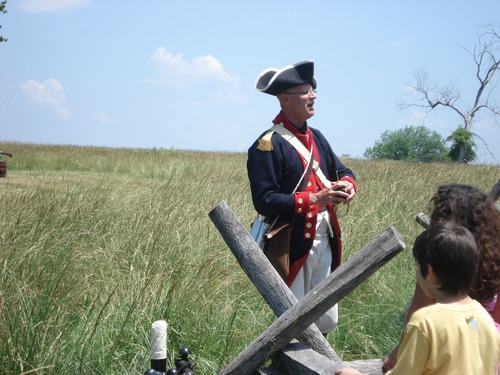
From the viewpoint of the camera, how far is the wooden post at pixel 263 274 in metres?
3.02

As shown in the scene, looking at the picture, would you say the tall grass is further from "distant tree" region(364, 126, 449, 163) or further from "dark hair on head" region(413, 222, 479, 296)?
"distant tree" region(364, 126, 449, 163)

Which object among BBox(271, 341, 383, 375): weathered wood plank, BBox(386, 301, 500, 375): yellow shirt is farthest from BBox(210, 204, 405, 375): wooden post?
BBox(386, 301, 500, 375): yellow shirt

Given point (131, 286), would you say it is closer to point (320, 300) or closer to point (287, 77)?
point (287, 77)

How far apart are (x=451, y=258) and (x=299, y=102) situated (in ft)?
6.36

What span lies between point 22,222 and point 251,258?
113 inches

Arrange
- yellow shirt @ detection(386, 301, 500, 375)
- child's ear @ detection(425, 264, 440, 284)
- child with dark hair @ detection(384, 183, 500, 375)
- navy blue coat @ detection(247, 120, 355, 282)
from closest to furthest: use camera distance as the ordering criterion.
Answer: yellow shirt @ detection(386, 301, 500, 375) → child's ear @ detection(425, 264, 440, 284) → child with dark hair @ detection(384, 183, 500, 375) → navy blue coat @ detection(247, 120, 355, 282)

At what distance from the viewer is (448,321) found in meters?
2.24

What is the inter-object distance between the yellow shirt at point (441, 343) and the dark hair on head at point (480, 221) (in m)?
0.58

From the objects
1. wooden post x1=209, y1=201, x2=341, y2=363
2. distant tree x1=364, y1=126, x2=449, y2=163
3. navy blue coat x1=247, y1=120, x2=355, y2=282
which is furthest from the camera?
distant tree x1=364, y1=126, x2=449, y2=163

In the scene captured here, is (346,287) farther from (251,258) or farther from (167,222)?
(167,222)

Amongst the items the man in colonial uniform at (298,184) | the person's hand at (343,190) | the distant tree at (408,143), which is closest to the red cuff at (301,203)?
the man in colonial uniform at (298,184)

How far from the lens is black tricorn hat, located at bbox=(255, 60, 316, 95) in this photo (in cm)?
404

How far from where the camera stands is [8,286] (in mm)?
4105

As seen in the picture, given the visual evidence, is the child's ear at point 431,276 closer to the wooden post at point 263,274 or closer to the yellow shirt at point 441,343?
the yellow shirt at point 441,343
